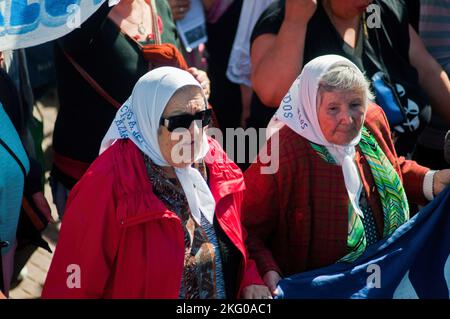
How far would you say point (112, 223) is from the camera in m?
3.01

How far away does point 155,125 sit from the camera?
312 cm

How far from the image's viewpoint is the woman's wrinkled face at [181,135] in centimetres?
313

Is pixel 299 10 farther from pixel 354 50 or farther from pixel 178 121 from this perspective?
pixel 178 121

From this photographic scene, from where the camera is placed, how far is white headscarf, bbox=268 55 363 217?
342 centimetres

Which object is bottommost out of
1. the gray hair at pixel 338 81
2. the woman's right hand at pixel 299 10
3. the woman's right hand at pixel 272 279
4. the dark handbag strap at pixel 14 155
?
the woman's right hand at pixel 272 279

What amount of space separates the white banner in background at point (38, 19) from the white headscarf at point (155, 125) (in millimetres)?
717

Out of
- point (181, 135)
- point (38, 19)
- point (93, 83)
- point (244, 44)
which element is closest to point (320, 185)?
point (181, 135)

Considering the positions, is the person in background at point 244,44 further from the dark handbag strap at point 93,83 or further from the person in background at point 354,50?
the dark handbag strap at point 93,83

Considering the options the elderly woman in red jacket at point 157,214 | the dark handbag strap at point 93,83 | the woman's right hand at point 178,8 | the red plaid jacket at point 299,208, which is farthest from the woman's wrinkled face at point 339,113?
the woman's right hand at point 178,8

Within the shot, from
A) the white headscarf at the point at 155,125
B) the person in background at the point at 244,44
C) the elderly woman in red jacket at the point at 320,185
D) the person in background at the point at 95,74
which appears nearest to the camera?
the white headscarf at the point at 155,125

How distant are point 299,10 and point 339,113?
87 centimetres
